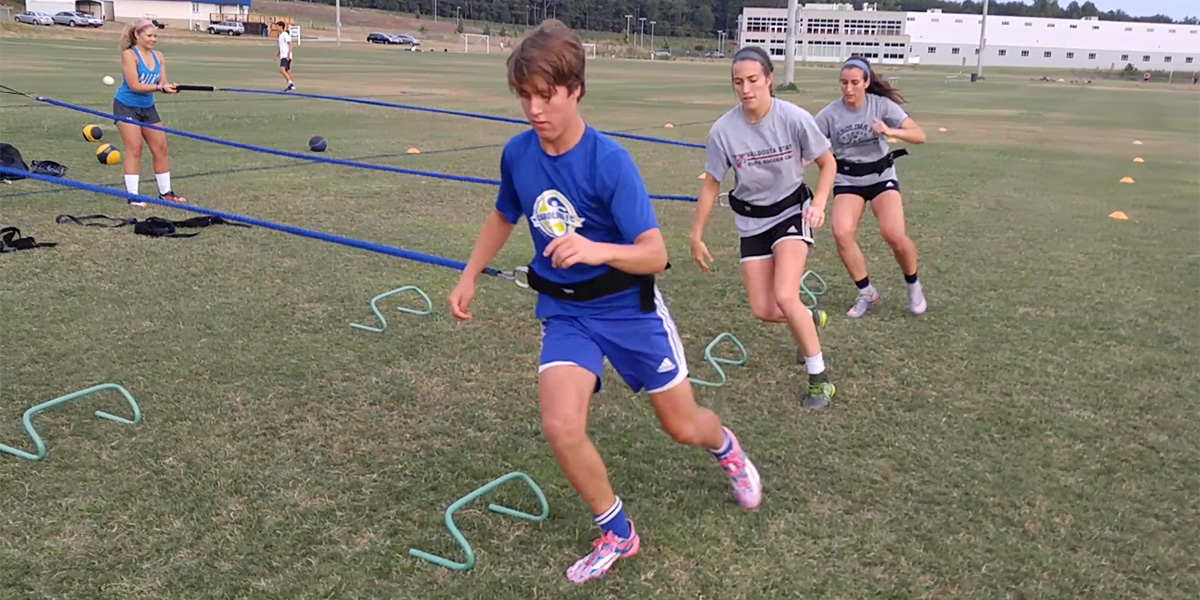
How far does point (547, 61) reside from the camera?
2973mm

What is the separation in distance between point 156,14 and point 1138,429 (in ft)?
342

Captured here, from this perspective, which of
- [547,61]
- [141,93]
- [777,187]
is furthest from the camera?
[141,93]

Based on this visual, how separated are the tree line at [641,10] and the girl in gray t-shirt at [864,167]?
436 ft

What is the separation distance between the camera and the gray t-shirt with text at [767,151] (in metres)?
4.99

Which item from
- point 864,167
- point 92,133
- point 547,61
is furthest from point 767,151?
point 92,133

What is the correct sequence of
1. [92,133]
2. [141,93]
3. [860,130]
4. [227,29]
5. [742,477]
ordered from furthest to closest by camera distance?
[227,29]
[92,133]
[141,93]
[860,130]
[742,477]

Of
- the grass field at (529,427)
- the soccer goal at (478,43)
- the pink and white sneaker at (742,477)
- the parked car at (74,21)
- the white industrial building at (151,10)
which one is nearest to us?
Answer: the grass field at (529,427)

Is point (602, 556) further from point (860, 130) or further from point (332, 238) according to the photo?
point (860, 130)

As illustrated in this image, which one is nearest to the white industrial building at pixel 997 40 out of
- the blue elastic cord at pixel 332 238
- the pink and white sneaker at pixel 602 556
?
the blue elastic cord at pixel 332 238

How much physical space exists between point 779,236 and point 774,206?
0.18 metres

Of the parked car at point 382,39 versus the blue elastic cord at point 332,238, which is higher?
the parked car at point 382,39

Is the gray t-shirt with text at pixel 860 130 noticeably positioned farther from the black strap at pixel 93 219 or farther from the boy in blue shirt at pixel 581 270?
the black strap at pixel 93 219

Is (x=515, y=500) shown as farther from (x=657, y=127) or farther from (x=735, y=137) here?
(x=657, y=127)

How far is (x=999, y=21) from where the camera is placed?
12131 cm
